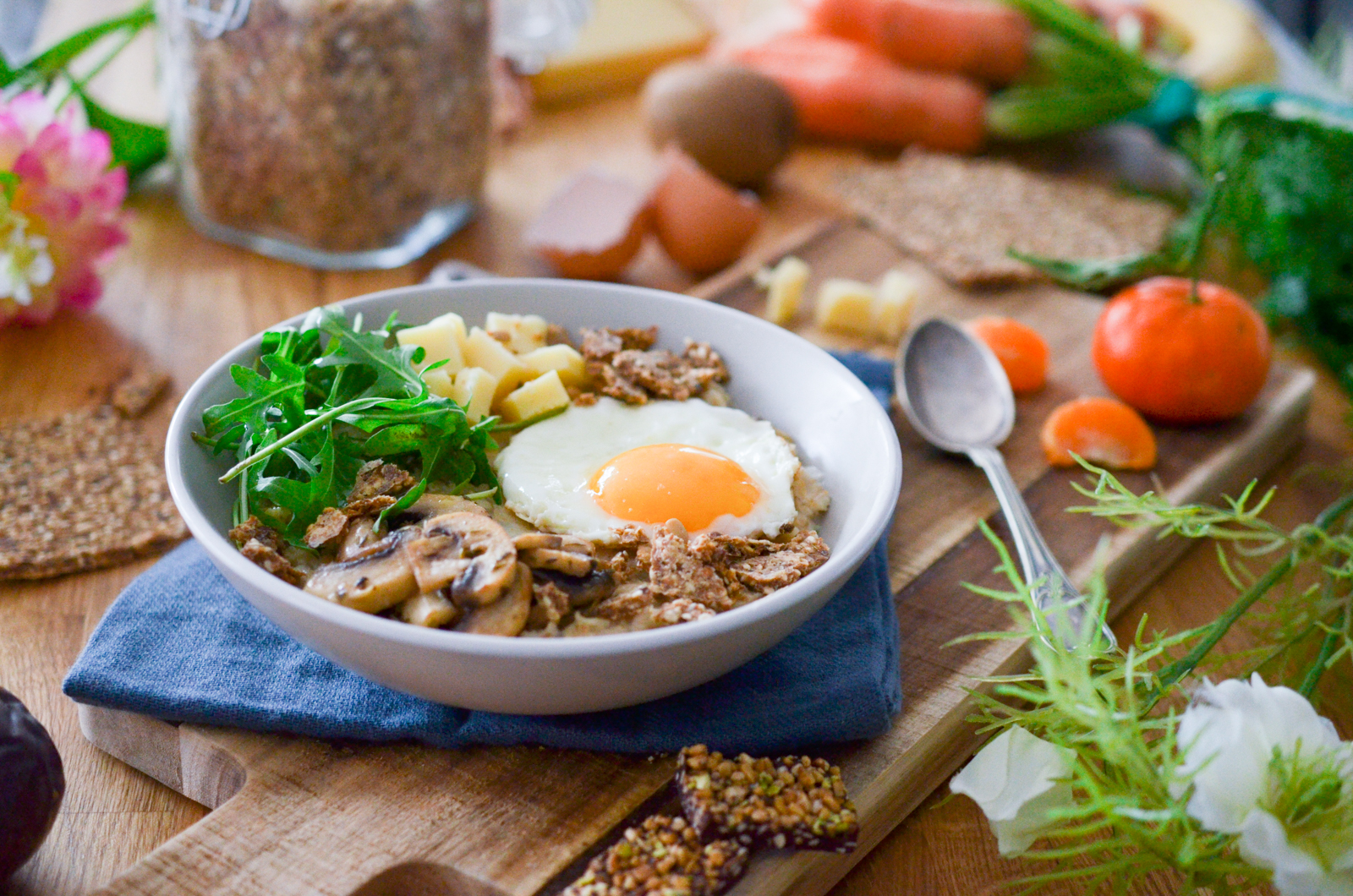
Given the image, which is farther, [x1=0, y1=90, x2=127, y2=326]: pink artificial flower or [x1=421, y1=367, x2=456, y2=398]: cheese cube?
[x1=0, y1=90, x2=127, y2=326]: pink artificial flower

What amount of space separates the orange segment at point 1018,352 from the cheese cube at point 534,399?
95 centimetres

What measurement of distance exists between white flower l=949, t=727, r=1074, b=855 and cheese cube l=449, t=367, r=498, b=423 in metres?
0.83

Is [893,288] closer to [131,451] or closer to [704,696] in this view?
[704,696]

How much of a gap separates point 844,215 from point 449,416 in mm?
1684

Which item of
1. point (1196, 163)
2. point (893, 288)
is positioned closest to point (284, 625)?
point (893, 288)

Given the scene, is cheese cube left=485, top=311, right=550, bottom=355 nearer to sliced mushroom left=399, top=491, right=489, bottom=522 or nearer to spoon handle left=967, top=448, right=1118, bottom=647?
sliced mushroom left=399, top=491, right=489, bottom=522

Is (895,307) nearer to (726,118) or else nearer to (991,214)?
(991,214)

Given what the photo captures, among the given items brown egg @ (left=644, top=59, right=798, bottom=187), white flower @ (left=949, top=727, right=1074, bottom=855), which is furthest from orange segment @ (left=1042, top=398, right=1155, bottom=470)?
brown egg @ (left=644, top=59, right=798, bottom=187)

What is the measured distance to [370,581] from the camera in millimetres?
1263

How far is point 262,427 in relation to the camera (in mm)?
1442

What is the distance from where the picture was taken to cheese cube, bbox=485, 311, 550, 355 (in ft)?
5.74

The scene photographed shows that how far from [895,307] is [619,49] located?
68.0 inches

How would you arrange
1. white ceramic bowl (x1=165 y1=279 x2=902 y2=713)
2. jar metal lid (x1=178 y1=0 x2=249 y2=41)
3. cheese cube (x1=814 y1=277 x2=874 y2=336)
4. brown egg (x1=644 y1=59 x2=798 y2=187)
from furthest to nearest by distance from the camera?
1. brown egg (x1=644 y1=59 x2=798 y2=187)
2. cheese cube (x1=814 y1=277 x2=874 y2=336)
3. jar metal lid (x1=178 y1=0 x2=249 y2=41)
4. white ceramic bowl (x1=165 y1=279 x2=902 y2=713)

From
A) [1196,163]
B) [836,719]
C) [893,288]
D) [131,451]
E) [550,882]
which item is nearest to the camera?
[550,882]
